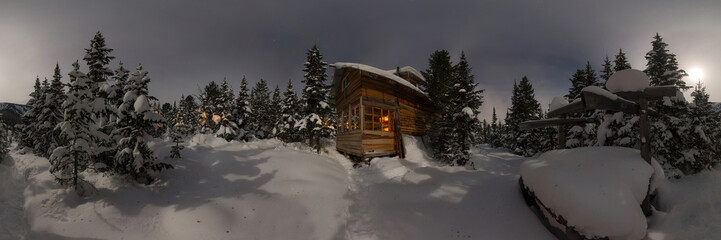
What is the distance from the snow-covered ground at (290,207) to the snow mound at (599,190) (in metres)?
0.78

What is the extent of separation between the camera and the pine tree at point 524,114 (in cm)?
2704

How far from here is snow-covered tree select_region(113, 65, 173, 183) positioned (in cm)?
828

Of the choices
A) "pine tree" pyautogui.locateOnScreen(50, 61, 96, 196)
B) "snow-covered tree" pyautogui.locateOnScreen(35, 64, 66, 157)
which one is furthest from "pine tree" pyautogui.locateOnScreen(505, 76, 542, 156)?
"snow-covered tree" pyautogui.locateOnScreen(35, 64, 66, 157)

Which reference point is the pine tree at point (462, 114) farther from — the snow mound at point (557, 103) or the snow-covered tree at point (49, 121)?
the snow-covered tree at point (49, 121)

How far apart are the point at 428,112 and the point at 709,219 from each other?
18411 millimetres

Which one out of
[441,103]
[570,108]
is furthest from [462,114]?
[570,108]

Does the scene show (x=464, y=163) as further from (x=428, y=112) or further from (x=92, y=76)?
(x=92, y=76)

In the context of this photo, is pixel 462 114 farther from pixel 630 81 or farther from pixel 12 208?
pixel 12 208

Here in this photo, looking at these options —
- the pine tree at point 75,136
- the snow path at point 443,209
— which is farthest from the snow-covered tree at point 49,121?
the snow path at point 443,209

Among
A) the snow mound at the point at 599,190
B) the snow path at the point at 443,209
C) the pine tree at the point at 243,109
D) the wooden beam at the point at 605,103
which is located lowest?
the snow path at the point at 443,209

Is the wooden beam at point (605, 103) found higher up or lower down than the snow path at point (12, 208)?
higher up

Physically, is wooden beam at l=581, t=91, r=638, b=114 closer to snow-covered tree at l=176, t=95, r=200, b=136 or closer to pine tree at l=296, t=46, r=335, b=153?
pine tree at l=296, t=46, r=335, b=153

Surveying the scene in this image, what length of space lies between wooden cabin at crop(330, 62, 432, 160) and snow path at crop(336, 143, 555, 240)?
5.60m

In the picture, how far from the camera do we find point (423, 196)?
25.0ft
